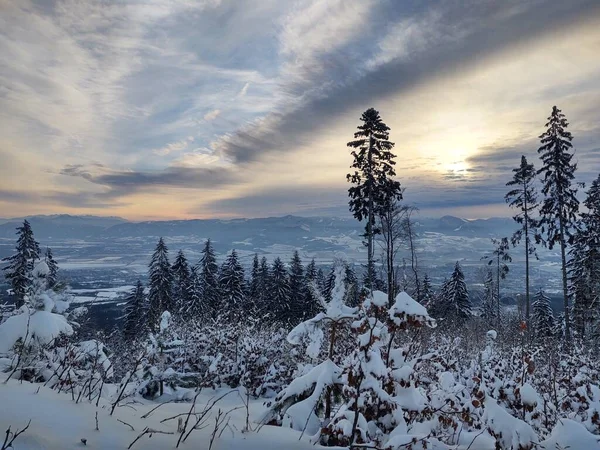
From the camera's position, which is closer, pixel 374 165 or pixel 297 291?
pixel 374 165

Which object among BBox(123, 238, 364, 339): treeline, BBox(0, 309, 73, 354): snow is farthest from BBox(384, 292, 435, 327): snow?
BBox(123, 238, 364, 339): treeline

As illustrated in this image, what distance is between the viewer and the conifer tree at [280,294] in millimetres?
39144

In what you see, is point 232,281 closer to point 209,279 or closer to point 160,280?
point 209,279

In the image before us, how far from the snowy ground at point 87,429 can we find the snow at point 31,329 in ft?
3.72

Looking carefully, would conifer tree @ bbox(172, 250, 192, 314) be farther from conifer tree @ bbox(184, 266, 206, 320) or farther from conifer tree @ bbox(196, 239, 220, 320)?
conifer tree @ bbox(196, 239, 220, 320)

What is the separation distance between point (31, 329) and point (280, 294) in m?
36.2

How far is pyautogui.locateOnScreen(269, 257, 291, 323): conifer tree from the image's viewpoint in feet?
128

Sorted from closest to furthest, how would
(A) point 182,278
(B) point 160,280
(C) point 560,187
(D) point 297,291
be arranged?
(C) point 560,187 → (B) point 160,280 → (A) point 182,278 → (D) point 297,291

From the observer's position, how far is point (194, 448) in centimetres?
251

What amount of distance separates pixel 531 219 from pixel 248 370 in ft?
67.5

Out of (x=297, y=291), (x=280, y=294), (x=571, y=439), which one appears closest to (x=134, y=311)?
(x=280, y=294)

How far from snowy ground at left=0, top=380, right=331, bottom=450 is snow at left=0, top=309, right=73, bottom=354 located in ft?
3.72

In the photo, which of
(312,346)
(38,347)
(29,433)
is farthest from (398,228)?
(29,433)

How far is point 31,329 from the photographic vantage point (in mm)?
4438
